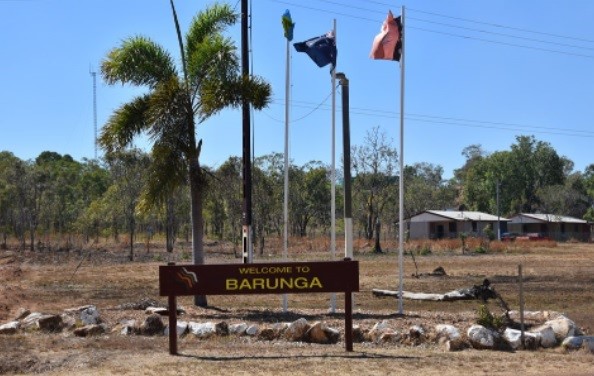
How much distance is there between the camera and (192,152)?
18.0 meters

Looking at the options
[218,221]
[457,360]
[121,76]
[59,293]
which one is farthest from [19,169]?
[457,360]

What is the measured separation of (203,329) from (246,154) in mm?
5474

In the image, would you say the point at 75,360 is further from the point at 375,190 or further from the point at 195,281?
the point at 375,190

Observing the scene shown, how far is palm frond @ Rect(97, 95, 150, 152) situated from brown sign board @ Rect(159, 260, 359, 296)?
643 cm

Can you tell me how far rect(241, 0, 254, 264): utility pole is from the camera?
17.7 meters

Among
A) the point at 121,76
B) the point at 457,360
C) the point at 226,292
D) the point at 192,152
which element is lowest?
the point at 457,360

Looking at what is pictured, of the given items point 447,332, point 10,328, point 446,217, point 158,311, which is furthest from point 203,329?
point 446,217

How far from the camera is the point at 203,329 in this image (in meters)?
13.6

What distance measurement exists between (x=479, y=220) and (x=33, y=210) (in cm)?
4617

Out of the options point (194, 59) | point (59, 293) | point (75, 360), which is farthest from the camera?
point (59, 293)

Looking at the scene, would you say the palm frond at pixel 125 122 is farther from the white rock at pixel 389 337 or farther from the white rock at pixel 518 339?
the white rock at pixel 518 339

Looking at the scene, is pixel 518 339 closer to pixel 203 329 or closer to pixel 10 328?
pixel 203 329

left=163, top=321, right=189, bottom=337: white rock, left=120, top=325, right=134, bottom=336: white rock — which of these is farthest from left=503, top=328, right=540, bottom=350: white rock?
left=120, top=325, right=134, bottom=336: white rock

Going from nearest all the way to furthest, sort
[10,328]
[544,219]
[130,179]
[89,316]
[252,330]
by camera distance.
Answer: [252,330]
[10,328]
[89,316]
[130,179]
[544,219]
